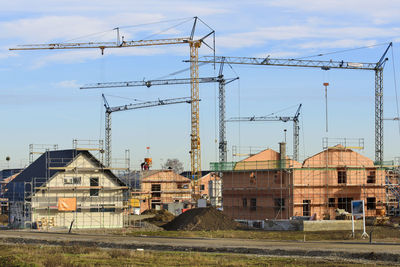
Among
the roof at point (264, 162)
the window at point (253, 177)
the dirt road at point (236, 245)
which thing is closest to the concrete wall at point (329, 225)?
the roof at point (264, 162)

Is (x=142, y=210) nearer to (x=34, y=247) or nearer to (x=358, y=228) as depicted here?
(x=358, y=228)

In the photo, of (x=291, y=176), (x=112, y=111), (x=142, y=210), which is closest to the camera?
(x=291, y=176)

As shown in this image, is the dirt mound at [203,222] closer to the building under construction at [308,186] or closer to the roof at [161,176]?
the building under construction at [308,186]

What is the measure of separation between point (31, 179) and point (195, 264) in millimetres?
33842

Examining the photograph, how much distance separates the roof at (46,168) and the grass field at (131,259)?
21.2m

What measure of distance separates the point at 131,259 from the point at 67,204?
2605 cm

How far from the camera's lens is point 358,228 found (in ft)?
181

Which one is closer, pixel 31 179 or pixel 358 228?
pixel 358 228

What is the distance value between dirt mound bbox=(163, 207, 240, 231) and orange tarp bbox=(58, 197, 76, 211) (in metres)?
8.62

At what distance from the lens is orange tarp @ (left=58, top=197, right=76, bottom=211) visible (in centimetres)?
5909

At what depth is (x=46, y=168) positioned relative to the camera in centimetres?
6125

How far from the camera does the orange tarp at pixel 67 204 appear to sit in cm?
5909

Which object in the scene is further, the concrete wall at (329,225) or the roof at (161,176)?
the roof at (161,176)

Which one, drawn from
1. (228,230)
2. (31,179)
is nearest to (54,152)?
(31,179)
